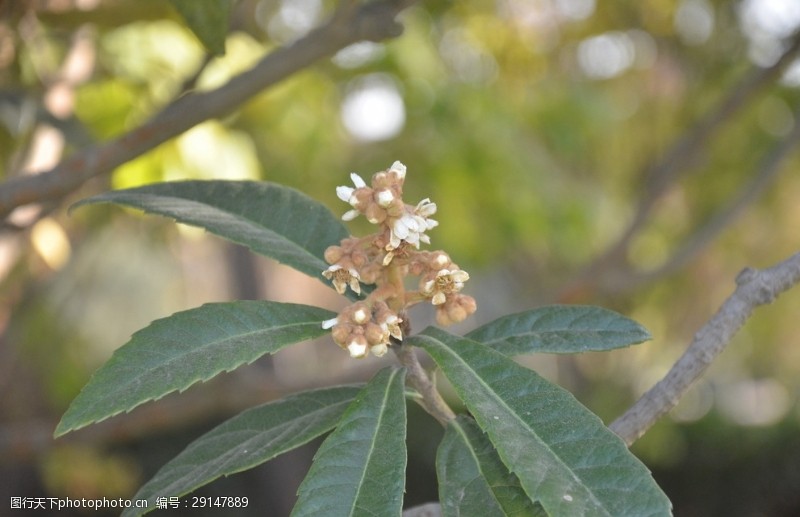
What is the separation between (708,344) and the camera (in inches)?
38.5

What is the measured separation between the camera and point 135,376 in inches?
32.7

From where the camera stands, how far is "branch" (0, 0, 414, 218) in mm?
1281

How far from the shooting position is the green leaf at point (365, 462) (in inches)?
32.3

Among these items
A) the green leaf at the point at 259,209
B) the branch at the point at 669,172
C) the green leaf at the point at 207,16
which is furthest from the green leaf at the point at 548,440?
the branch at the point at 669,172

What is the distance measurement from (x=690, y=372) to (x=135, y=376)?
575 millimetres

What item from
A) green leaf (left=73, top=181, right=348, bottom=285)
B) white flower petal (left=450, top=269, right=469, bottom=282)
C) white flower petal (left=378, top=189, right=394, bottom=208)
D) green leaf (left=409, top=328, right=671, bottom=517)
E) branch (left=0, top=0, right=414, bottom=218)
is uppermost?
branch (left=0, top=0, right=414, bottom=218)

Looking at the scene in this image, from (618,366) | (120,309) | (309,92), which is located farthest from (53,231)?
(120,309)

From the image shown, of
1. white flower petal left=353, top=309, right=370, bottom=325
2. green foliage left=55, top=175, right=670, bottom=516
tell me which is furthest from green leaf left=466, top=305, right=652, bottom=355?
white flower petal left=353, top=309, right=370, bottom=325

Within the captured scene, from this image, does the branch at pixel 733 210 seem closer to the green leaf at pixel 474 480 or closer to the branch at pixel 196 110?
the branch at pixel 196 110

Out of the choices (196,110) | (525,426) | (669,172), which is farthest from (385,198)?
(669,172)

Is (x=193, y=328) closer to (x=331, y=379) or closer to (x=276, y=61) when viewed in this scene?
(x=276, y=61)

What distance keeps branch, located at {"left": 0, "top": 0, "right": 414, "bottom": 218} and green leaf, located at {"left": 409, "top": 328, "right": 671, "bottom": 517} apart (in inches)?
21.8

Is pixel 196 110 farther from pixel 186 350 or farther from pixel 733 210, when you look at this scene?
pixel 733 210

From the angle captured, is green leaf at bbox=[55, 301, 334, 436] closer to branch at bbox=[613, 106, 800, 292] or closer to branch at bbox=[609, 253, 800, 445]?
branch at bbox=[609, 253, 800, 445]
